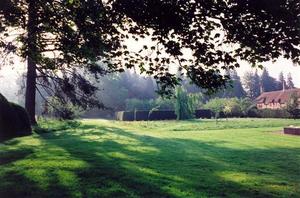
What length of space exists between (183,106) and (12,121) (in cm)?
4064

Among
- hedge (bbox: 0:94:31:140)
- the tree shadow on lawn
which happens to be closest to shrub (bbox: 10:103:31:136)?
hedge (bbox: 0:94:31:140)

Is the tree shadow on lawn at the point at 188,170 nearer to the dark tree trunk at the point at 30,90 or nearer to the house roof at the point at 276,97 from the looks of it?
the dark tree trunk at the point at 30,90

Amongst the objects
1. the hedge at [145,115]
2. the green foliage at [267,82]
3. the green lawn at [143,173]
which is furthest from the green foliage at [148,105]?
the green foliage at [267,82]

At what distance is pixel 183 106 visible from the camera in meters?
59.3

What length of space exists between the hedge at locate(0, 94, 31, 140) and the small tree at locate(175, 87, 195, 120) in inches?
1496

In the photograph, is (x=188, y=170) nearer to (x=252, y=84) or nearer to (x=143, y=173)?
(x=143, y=173)

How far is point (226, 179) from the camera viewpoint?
393 inches

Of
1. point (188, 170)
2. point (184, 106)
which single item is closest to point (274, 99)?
point (184, 106)

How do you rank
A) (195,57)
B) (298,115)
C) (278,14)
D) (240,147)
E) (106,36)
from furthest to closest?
1. (298,115)
2. (240,147)
3. (106,36)
4. (195,57)
5. (278,14)

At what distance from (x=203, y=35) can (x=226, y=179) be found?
4.08 meters

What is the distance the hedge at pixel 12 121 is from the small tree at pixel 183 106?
38.0 meters

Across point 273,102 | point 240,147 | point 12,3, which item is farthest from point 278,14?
point 273,102

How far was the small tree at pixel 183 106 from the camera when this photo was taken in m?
58.6

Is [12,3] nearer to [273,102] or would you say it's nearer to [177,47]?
[177,47]
